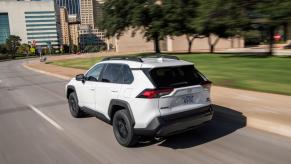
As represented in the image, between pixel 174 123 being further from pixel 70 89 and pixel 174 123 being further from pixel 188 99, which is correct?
pixel 70 89

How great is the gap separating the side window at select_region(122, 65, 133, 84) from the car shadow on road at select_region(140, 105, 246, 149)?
1372 millimetres

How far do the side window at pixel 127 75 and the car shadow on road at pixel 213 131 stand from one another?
1.37 meters

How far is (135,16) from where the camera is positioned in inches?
1339

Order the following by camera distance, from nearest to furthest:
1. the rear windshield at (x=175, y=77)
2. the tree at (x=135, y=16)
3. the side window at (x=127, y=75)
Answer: the rear windshield at (x=175, y=77) < the side window at (x=127, y=75) < the tree at (x=135, y=16)

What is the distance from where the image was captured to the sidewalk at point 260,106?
23.2 ft

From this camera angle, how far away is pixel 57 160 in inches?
233

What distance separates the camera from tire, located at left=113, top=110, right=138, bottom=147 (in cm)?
623

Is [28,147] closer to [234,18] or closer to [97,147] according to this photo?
[97,147]

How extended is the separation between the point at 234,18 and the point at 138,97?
20.1 metres

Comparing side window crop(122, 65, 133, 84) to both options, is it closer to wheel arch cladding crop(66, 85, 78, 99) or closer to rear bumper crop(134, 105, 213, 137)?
rear bumper crop(134, 105, 213, 137)

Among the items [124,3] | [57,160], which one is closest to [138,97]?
[57,160]

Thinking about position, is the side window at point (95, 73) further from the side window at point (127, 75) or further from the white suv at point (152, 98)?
the side window at point (127, 75)

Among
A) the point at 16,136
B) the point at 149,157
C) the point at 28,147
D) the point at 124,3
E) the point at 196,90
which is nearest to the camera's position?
the point at 149,157

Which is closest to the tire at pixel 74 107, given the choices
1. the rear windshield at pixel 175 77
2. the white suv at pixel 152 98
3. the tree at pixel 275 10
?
the white suv at pixel 152 98
